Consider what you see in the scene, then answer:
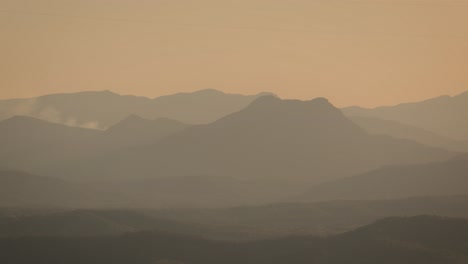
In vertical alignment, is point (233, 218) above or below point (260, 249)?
above

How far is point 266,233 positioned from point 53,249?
137 ft

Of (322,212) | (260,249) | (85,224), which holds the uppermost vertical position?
(322,212)

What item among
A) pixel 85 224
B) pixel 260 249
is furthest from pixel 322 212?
pixel 260 249

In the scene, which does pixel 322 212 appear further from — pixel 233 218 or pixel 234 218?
pixel 233 218

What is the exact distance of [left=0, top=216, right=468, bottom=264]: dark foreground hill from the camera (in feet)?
346

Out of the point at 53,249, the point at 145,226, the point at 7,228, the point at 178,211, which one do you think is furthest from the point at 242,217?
the point at 53,249

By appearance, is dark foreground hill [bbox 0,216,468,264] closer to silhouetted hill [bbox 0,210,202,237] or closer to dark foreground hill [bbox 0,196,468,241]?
dark foreground hill [bbox 0,196,468,241]

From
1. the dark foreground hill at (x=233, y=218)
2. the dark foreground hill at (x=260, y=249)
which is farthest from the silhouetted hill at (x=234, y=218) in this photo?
the dark foreground hill at (x=260, y=249)

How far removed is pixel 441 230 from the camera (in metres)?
117

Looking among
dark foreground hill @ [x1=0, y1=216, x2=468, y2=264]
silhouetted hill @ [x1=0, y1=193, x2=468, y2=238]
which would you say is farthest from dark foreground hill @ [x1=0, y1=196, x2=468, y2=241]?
dark foreground hill @ [x1=0, y1=216, x2=468, y2=264]

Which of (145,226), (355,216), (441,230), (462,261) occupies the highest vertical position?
(355,216)

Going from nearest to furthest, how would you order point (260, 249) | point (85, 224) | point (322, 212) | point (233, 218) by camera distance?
1. point (260, 249)
2. point (85, 224)
3. point (233, 218)
4. point (322, 212)

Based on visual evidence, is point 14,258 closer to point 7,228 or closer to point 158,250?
point 158,250

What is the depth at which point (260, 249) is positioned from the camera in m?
111
